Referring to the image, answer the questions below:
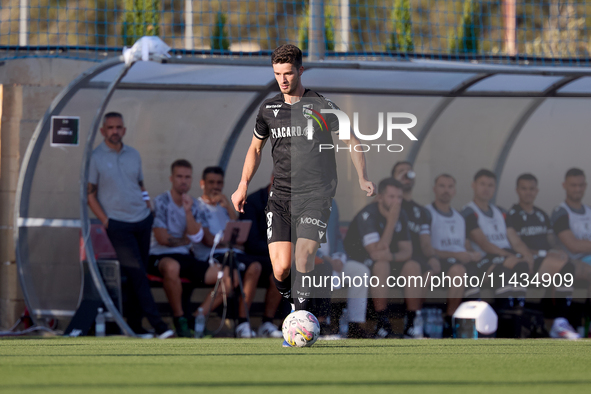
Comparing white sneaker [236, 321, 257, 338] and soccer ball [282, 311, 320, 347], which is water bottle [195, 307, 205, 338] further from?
soccer ball [282, 311, 320, 347]

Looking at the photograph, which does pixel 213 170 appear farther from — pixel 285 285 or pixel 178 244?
pixel 285 285

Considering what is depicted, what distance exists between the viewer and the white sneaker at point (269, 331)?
23.9 ft

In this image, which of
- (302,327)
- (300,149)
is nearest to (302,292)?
(302,327)

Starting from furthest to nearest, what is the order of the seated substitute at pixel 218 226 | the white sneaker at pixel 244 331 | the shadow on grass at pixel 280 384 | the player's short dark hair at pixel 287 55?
the seated substitute at pixel 218 226 → the white sneaker at pixel 244 331 → the player's short dark hair at pixel 287 55 → the shadow on grass at pixel 280 384

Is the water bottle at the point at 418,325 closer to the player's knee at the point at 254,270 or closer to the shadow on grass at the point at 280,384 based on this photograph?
the player's knee at the point at 254,270

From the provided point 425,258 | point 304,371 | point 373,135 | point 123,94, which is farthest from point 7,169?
point 304,371

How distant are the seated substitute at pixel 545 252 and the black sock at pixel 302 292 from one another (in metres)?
3.17

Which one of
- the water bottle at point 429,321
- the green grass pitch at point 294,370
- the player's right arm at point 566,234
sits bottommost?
the water bottle at point 429,321

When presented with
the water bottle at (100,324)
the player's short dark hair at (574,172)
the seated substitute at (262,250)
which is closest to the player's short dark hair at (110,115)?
the seated substitute at (262,250)

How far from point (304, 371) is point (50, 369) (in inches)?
45.1

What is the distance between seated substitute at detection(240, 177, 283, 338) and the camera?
7.49 meters

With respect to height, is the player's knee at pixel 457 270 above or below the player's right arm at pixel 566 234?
below

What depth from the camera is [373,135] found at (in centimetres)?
754

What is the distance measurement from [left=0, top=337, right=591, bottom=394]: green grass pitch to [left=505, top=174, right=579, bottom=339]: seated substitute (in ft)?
7.52
